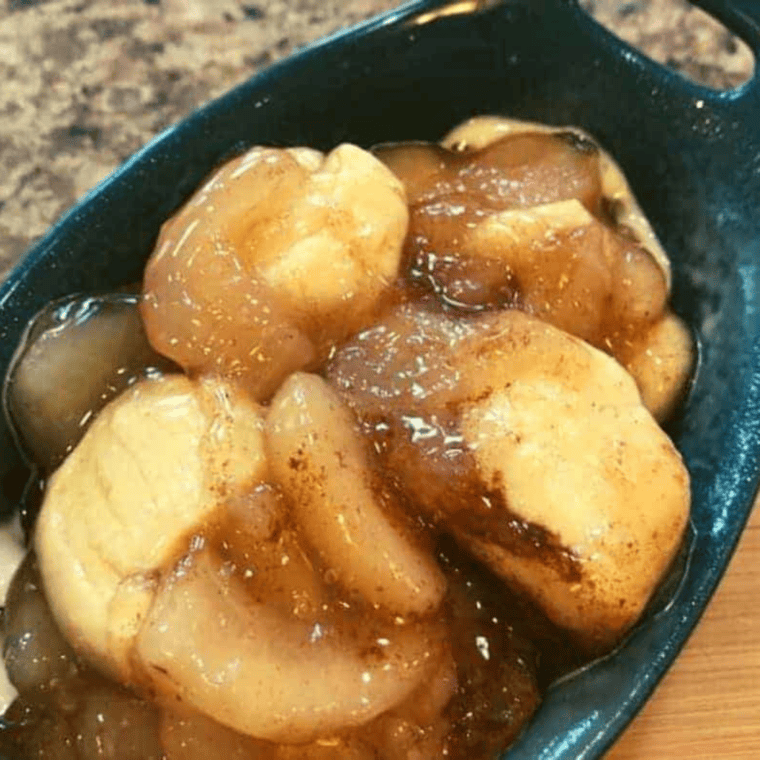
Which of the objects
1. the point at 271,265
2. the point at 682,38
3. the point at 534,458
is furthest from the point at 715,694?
the point at 682,38

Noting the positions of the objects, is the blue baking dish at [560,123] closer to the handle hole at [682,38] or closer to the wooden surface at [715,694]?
the wooden surface at [715,694]

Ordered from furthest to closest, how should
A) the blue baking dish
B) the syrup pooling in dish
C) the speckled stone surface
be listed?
the speckled stone surface → the blue baking dish → the syrup pooling in dish

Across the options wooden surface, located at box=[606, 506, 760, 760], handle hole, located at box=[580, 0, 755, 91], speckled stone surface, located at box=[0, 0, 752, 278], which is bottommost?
wooden surface, located at box=[606, 506, 760, 760]

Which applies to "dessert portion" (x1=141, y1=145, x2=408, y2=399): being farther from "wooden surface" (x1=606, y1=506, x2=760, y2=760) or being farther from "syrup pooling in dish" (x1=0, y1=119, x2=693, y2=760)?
"wooden surface" (x1=606, y1=506, x2=760, y2=760)

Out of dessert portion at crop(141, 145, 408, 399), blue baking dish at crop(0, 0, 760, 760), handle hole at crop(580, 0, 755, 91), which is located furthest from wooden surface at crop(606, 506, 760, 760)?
handle hole at crop(580, 0, 755, 91)

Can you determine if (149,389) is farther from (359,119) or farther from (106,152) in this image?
(106,152)

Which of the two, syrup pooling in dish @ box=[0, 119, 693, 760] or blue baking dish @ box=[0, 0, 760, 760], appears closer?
syrup pooling in dish @ box=[0, 119, 693, 760]

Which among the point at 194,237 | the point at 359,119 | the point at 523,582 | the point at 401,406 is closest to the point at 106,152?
the point at 359,119

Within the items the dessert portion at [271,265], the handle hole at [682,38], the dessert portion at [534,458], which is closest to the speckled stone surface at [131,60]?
the handle hole at [682,38]
